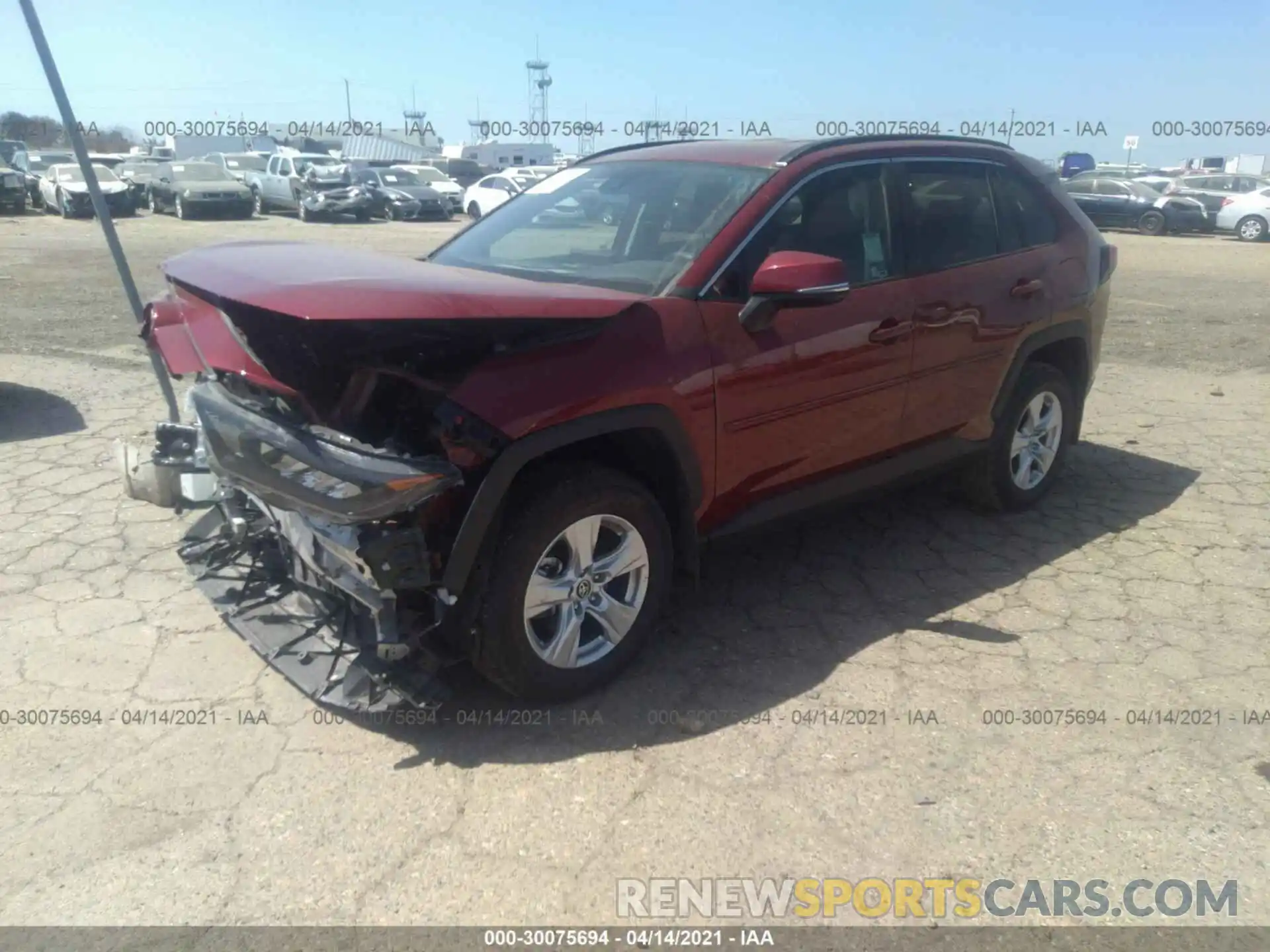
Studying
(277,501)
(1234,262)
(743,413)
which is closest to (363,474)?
(277,501)

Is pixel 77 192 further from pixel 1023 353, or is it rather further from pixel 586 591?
pixel 586 591

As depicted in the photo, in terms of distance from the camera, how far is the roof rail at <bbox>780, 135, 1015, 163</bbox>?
383 centimetres

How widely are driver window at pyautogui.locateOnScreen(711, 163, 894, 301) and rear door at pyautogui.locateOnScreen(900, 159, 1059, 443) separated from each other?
0.16 metres

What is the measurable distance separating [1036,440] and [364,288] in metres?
3.73

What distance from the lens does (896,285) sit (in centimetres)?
400

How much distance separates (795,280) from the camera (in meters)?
3.25

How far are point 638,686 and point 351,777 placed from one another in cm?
103

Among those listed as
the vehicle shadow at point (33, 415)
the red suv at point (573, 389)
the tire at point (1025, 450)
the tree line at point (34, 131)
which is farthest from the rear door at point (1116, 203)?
the tree line at point (34, 131)

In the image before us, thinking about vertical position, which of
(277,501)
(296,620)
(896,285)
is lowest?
(296,620)

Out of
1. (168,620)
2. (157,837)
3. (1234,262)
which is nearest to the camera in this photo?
(157,837)

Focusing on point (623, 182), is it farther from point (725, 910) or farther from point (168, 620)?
point (725, 910)

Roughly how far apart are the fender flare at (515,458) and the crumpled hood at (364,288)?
1.09 feet

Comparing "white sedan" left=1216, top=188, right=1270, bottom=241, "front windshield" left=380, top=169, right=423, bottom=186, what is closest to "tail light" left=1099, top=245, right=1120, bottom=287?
"white sedan" left=1216, top=188, right=1270, bottom=241

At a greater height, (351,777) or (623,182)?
(623,182)
